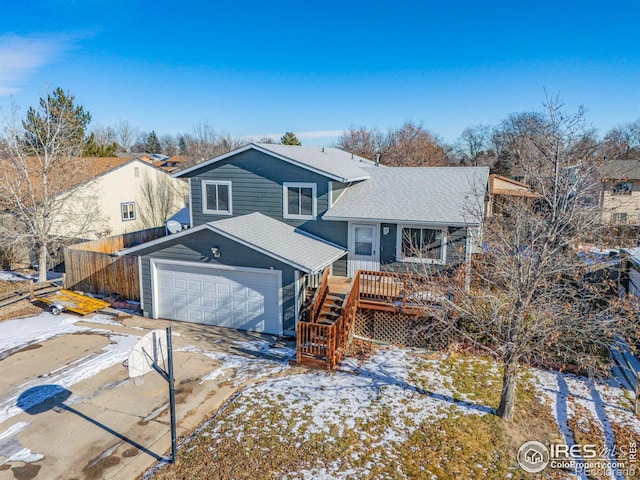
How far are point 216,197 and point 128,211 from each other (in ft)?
37.3

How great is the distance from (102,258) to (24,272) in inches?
236

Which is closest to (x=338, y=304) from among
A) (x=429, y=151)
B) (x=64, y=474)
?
(x=64, y=474)

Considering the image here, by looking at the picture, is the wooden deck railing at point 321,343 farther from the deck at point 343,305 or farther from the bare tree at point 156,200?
the bare tree at point 156,200

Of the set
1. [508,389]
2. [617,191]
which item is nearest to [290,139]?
[617,191]

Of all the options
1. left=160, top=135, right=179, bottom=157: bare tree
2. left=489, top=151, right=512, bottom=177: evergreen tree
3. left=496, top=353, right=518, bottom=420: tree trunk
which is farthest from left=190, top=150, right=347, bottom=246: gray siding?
A: left=160, top=135, right=179, bottom=157: bare tree

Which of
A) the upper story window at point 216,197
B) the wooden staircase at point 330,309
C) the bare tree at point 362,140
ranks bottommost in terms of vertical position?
the wooden staircase at point 330,309

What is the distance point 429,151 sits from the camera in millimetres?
48156

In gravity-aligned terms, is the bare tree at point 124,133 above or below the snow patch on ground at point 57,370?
above

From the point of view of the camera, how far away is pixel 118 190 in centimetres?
2400

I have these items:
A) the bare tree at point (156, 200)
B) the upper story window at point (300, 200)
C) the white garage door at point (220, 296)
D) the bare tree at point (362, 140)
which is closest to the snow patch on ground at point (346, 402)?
the white garage door at point (220, 296)

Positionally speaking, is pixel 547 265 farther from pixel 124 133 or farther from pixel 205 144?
pixel 124 133

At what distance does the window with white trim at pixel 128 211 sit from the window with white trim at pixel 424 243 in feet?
58.8

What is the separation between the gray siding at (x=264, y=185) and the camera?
1525 cm

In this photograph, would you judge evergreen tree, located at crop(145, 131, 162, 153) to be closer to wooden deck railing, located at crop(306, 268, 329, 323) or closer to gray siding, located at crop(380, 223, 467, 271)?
gray siding, located at crop(380, 223, 467, 271)
